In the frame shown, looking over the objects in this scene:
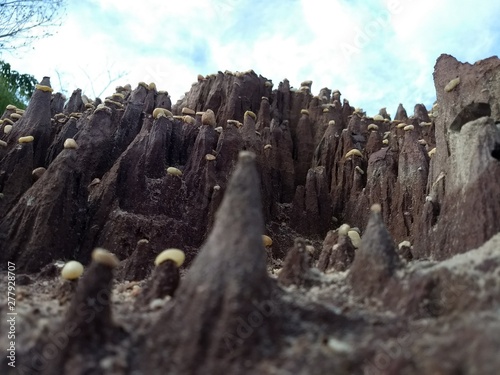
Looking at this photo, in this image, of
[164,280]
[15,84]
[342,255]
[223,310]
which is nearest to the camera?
[223,310]

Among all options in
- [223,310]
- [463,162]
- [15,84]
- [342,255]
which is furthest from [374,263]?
[15,84]

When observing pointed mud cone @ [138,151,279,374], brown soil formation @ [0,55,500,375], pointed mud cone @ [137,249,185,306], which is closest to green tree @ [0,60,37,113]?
brown soil formation @ [0,55,500,375]

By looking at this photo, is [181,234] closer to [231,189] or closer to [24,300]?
[24,300]

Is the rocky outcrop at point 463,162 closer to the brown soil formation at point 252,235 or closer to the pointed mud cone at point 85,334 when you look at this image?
the brown soil formation at point 252,235

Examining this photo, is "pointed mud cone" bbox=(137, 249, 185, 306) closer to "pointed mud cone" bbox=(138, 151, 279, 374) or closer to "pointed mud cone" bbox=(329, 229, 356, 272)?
"pointed mud cone" bbox=(138, 151, 279, 374)

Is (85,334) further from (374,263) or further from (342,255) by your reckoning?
(342,255)

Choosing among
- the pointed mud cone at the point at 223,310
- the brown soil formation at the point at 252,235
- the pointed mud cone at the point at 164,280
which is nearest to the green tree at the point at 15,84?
the brown soil formation at the point at 252,235
